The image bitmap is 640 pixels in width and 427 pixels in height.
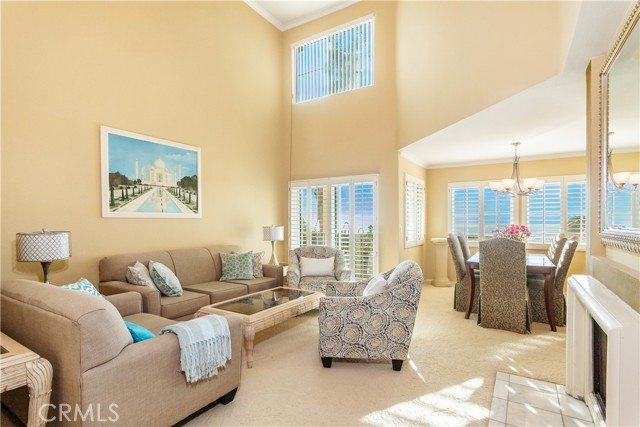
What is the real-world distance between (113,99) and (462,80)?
4067mm

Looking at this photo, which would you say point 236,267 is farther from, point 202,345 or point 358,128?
point 358,128

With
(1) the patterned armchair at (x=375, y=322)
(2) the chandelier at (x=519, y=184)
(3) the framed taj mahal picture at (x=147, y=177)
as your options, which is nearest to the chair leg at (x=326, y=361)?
(1) the patterned armchair at (x=375, y=322)

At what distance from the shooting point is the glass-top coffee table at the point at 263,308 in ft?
9.63

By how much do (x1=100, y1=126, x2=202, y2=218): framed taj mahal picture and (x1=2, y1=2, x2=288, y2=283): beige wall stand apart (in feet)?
0.32

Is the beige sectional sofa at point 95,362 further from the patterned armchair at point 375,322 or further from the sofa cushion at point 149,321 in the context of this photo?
the patterned armchair at point 375,322

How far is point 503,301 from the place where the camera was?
3854mm

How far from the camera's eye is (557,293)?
4.06 meters

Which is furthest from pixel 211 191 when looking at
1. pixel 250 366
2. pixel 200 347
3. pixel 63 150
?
pixel 200 347

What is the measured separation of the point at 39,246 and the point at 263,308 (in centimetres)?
196

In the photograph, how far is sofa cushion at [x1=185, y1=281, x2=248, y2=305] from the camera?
3880mm

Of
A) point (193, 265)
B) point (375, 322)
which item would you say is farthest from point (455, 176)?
point (193, 265)

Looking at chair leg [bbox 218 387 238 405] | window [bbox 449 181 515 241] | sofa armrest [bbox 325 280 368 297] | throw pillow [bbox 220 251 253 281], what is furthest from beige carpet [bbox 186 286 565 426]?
window [bbox 449 181 515 241]

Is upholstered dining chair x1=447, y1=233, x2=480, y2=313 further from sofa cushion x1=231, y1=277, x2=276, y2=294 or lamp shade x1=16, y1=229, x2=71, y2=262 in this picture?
lamp shade x1=16, y1=229, x2=71, y2=262

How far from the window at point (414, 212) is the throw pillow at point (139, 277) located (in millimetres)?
3978
